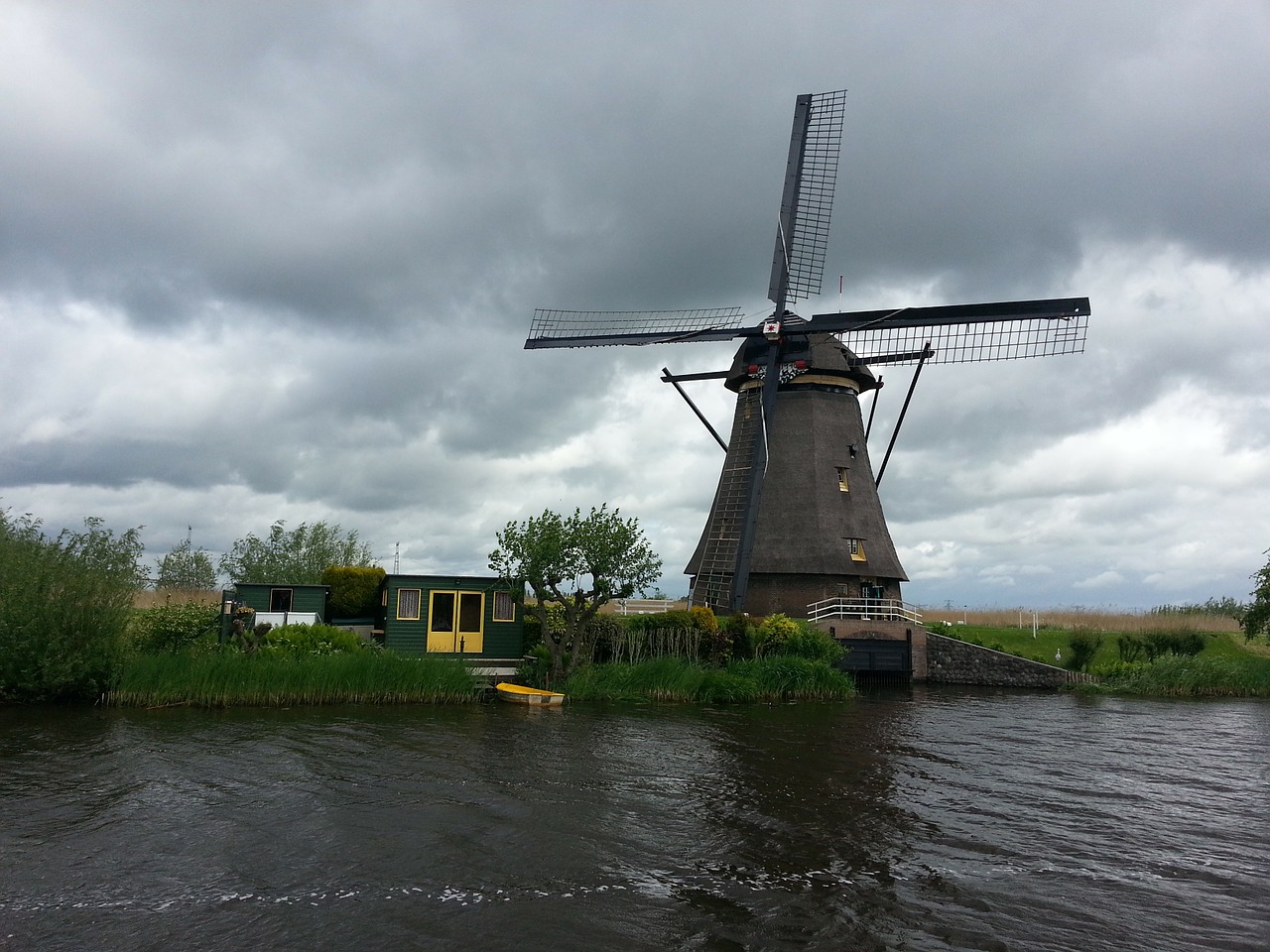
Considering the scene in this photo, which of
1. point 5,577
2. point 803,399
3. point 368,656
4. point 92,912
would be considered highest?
point 803,399

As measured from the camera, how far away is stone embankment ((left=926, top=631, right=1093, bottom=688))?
28453 millimetres

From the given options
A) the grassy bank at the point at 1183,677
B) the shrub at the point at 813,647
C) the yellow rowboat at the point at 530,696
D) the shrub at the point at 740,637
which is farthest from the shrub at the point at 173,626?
the grassy bank at the point at 1183,677

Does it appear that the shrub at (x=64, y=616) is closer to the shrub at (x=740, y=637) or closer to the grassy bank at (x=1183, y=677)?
the shrub at (x=740, y=637)

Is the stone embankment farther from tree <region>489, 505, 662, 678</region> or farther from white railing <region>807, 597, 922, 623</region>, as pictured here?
tree <region>489, 505, 662, 678</region>

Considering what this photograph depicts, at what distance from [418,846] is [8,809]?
4.95 meters

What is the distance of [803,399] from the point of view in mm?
30859

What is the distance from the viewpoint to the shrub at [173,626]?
20555 millimetres

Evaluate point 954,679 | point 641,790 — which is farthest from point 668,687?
point 954,679

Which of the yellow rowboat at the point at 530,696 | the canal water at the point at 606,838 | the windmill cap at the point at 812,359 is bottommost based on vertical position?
the canal water at the point at 606,838

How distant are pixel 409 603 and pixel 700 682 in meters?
8.04

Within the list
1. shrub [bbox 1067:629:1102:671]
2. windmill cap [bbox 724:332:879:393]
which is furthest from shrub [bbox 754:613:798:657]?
shrub [bbox 1067:629:1102:671]

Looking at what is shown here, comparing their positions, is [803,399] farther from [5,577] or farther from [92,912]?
[92,912]

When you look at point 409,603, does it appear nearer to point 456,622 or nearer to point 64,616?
point 456,622

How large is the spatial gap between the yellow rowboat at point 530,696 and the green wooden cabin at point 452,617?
3691 millimetres
